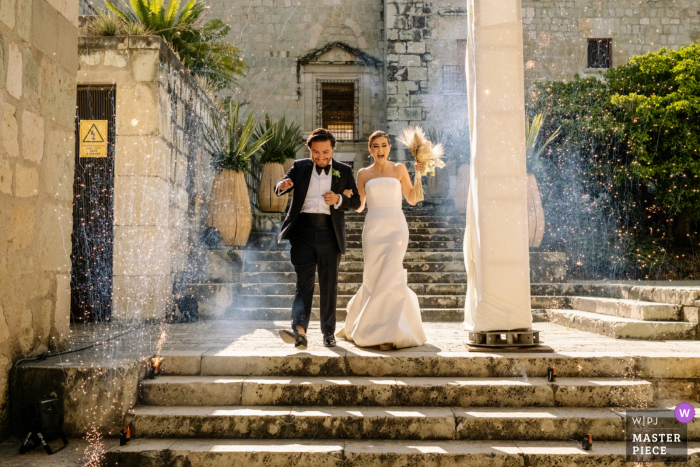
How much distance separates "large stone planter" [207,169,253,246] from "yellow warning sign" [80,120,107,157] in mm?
1890

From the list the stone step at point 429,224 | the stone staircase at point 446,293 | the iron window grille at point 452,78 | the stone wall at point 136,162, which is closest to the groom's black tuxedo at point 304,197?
the stone staircase at point 446,293

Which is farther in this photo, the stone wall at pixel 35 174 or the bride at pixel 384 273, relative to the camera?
the bride at pixel 384 273

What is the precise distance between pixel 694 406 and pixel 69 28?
Result: 548 cm

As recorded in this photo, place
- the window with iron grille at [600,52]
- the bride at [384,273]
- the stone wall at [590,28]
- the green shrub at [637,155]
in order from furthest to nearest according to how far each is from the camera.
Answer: the window with iron grille at [600,52]
the stone wall at [590,28]
the green shrub at [637,155]
the bride at [384,273]

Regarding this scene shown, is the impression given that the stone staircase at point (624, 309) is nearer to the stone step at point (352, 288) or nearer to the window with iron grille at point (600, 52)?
the stone step at point (352, 288)

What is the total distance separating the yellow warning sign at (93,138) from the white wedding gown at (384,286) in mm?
3173

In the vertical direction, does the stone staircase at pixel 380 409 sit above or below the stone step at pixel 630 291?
below

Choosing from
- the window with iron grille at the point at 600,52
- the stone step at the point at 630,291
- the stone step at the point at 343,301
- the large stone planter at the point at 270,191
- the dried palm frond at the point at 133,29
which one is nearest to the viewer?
the stone step at the point at 630,291

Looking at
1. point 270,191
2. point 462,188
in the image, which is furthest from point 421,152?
point 270,191

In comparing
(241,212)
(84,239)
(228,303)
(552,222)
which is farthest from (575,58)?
(84,239)

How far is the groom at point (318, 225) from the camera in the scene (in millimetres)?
4352

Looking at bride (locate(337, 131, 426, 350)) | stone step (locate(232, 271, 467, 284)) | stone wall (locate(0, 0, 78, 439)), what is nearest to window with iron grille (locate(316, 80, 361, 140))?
stone step (locate(232, 271, 467, 284))

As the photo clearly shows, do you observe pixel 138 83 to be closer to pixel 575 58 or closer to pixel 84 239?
pixel 84 239

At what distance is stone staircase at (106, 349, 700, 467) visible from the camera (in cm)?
306
